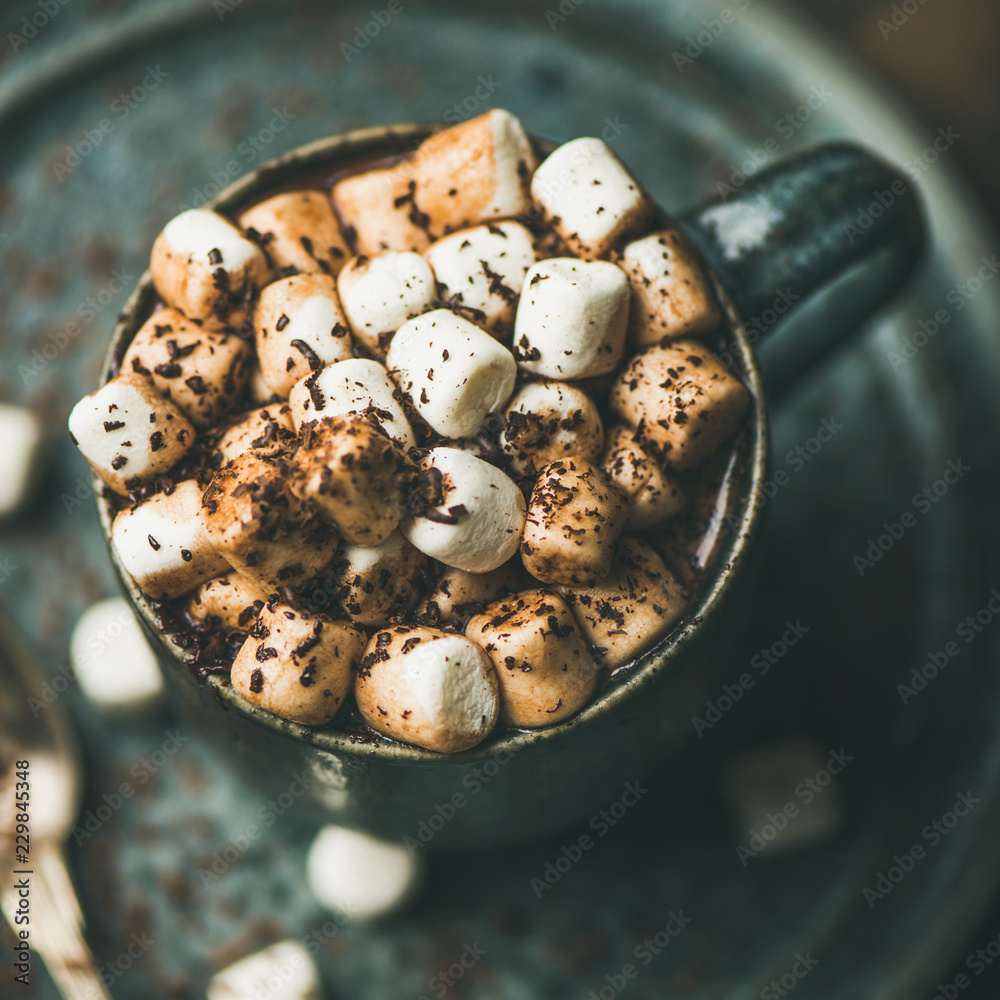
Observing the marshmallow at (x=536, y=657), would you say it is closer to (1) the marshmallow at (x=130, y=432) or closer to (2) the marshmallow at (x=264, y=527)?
(2) the marshmallow at (x=264, y=527)

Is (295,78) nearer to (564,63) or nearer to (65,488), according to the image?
(564,63)

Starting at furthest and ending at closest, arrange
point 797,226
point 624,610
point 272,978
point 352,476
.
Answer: point 272,978 < point 797,226 < point 624,610 < point 352,476

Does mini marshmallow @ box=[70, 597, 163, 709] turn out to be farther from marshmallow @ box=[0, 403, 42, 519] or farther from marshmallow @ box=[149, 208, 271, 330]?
marshmallow @ box=[149, 208, 271, 330]

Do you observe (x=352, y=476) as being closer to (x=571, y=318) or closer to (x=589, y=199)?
(x=571, y=318)

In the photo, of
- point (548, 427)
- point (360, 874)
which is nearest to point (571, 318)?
point (548, 427)

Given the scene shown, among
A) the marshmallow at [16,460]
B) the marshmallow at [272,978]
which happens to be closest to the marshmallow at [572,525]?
the marshmallow at [272,978]

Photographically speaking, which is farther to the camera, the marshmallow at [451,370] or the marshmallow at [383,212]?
the marshmallow at [383,212]

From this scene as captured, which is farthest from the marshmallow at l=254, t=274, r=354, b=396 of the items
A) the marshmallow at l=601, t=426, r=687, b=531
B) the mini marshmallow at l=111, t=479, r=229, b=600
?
the marshmallow at l=601, t=426, r=687, b=531

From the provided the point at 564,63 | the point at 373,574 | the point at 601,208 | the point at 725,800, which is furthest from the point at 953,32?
the point at 373,574
